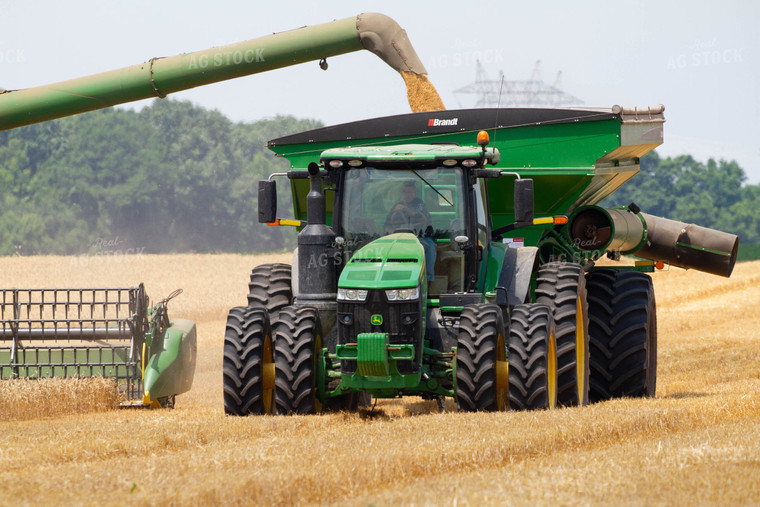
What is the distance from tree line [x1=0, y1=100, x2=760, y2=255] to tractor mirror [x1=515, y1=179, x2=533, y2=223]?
155 feet

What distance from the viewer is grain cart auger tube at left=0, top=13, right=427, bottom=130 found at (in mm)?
11648

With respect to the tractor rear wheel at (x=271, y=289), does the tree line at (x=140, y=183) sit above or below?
above

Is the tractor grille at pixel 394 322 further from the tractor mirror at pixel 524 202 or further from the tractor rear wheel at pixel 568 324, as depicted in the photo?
the tractor rear wheel at pixel 568 324

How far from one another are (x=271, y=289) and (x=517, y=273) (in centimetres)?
224

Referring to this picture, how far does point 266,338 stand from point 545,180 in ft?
11.9

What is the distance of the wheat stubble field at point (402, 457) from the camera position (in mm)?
5117

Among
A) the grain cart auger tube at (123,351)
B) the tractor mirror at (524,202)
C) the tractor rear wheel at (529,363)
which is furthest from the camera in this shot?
the grain cart auger tube at (123,351)

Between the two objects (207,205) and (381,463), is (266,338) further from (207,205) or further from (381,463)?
(207,205)

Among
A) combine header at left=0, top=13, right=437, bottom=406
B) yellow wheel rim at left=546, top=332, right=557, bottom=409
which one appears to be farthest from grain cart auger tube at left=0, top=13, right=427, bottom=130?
yellow wheel rim at left=546, top=332, right=557, bottom=409

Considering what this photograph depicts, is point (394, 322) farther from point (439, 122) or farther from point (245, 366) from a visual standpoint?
point (439, 122)

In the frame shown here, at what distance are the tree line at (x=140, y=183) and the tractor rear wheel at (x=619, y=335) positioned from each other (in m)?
45.6

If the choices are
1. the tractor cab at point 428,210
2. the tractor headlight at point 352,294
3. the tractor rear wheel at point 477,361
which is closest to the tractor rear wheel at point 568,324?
the tractor cab at point 428,210

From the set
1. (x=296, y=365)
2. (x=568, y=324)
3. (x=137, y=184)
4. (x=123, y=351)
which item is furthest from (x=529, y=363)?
(x=137, y=184)

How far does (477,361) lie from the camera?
7.72 metres
